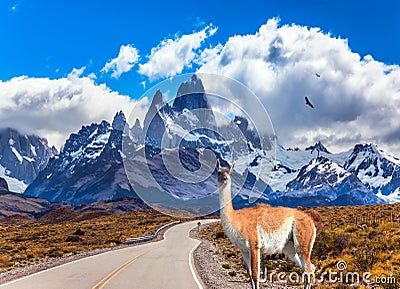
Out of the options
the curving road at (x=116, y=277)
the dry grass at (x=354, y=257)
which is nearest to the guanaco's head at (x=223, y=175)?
the dry grass at (x=354, y=257)

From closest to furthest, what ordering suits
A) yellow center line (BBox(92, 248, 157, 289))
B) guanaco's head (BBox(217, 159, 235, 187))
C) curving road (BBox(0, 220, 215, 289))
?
guanaco's head (BBox(217, 159, 235, 187))
yellow center line (BBox(92, 248, 157, 289))
curving road (BBox(0, 220, 215, 289))

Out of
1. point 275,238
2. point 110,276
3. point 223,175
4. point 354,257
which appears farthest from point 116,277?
point 354,257

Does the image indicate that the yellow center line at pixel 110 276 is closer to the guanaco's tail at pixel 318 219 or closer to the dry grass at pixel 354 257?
the dry grass at pixel 354 257

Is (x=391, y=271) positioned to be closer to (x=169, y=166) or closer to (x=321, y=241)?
(x=321, y=241)

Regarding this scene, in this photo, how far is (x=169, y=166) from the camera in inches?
437

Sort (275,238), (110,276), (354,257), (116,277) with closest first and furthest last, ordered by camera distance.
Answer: (275,238), (354,257), (116,277), (110,276)

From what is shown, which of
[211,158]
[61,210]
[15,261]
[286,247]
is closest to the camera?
[286,247]

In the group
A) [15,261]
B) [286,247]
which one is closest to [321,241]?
[286,247]

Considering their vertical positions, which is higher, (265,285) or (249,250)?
(249,250)

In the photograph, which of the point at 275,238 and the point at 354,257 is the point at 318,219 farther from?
the point at 354,257

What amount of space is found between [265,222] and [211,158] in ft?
9.27

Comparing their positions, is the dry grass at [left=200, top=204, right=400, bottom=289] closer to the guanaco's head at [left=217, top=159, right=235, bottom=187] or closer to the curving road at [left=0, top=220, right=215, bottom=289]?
the curving road at [left=0, top=220, right=215, bottom=289]

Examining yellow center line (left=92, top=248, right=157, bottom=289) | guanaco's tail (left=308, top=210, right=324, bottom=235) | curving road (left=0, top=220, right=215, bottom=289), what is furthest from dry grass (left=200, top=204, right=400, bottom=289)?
yellow center line (left=92, top=248, right=157, bottom=289)

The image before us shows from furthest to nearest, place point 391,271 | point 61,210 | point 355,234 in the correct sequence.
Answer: point 61,210
point 355,234
point 391,271
